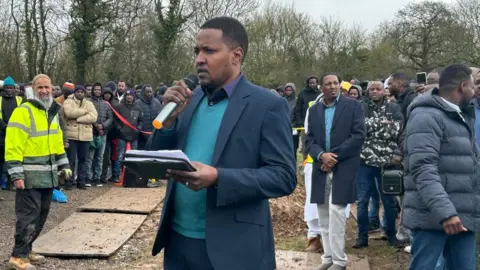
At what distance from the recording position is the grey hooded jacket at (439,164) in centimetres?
405

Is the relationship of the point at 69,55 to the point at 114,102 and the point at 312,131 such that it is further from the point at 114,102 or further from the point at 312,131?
the point at 312,131

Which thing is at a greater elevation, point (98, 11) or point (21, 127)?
point (98, 11)

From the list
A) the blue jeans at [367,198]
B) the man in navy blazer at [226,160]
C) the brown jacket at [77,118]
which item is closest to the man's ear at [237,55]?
the man in navy blazer at [226,160]

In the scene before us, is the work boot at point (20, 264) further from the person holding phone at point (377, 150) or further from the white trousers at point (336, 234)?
the person holding phone at point (377, 150)

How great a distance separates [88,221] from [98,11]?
20006mm

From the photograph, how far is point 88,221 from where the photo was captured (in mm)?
8281

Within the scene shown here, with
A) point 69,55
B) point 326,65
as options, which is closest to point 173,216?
point 69,55

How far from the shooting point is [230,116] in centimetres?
277

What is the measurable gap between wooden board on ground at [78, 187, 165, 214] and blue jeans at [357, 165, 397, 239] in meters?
3.39

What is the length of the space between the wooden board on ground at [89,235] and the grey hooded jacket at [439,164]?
13.0 ft

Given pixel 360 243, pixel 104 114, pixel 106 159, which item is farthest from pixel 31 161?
pixel 106 159

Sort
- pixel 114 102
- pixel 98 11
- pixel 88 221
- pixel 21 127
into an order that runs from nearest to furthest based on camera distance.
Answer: pixel 21 127, pixel 88 221, pixel 114 102, pixel 98 11

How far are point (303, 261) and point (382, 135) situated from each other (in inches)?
76.4

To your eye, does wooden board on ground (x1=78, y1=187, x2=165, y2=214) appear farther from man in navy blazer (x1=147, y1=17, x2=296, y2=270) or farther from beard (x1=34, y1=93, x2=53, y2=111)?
man in navy blazer (x1=147, y1=17, x2=296, y2=270)
